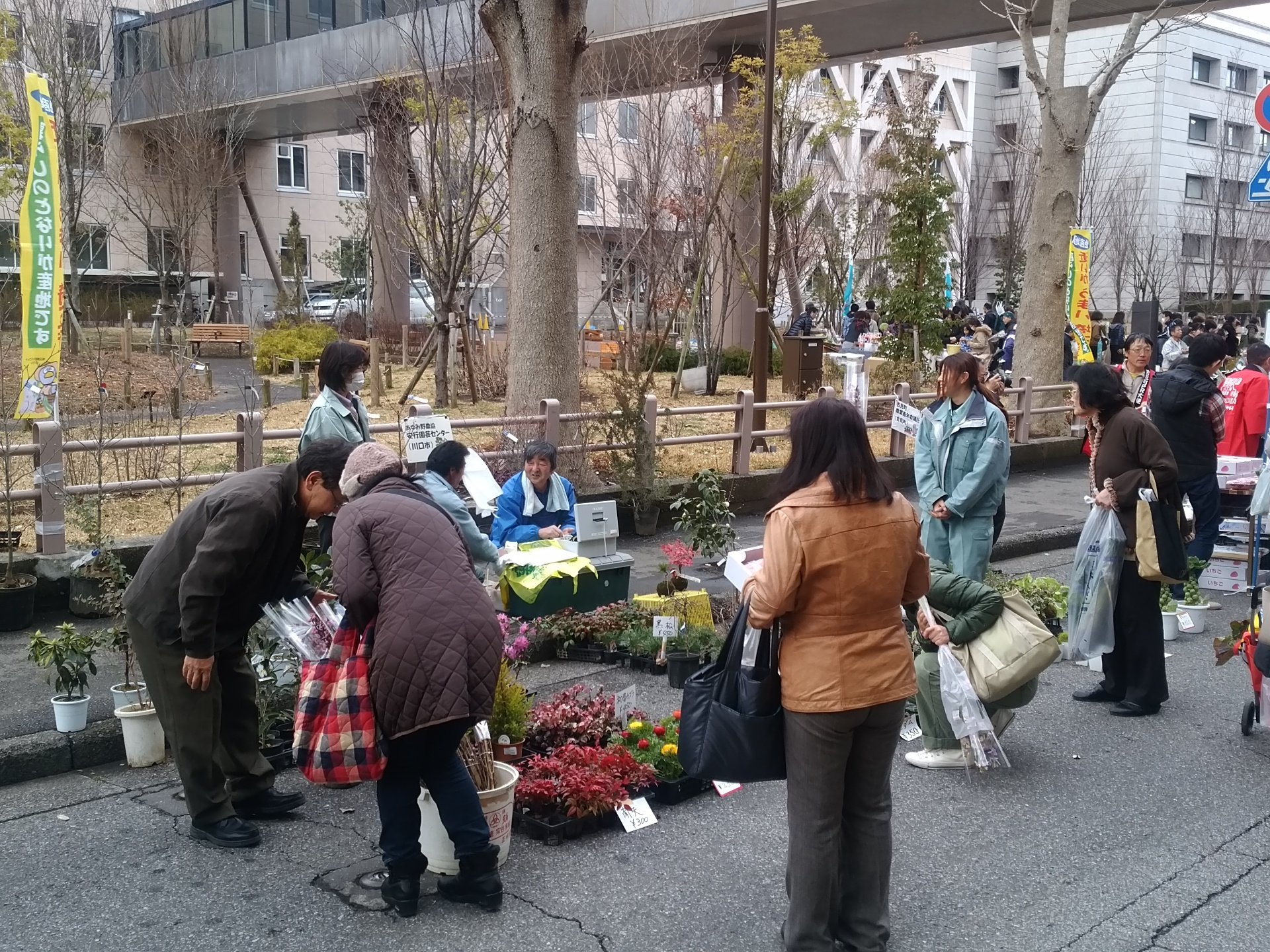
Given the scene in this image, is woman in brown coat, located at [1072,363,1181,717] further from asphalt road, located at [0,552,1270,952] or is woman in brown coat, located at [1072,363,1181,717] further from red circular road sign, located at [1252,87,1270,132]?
red circular road sign, located at [1252,87,1270,132]

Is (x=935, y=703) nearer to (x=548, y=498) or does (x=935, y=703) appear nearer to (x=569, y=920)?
(x=569, y=920)

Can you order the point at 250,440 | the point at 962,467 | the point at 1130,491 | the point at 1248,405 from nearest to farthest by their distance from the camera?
1. the point at 1130,491
2. the point at 962,467
3. the point at 250,440
4. the point at 1248,405

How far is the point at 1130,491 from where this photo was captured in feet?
20.5

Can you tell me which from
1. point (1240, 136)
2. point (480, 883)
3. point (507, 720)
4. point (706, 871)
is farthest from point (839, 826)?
point (1240, 136)

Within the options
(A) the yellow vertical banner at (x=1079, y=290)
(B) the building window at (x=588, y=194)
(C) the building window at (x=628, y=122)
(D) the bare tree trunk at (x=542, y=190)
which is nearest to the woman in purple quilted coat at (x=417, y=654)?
(D) the bare tree trunk at (x=542, y=190)

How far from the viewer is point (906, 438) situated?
581 inches

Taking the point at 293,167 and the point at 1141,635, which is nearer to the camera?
the point at 1141,635

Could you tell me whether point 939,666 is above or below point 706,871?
above

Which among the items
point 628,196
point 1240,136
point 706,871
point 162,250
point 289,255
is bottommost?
point 706,871

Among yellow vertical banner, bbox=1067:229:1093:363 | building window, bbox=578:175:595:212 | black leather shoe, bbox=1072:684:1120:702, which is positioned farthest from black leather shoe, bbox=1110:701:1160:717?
building window, bbox=578:175:595:212

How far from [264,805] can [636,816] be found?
1.56m

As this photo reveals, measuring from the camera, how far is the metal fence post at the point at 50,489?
7512mm

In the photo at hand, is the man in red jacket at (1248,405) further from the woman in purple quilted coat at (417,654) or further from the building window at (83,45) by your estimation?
the building window at (83,45)

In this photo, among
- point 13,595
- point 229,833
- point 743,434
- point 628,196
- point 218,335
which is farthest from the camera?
point 218,335
